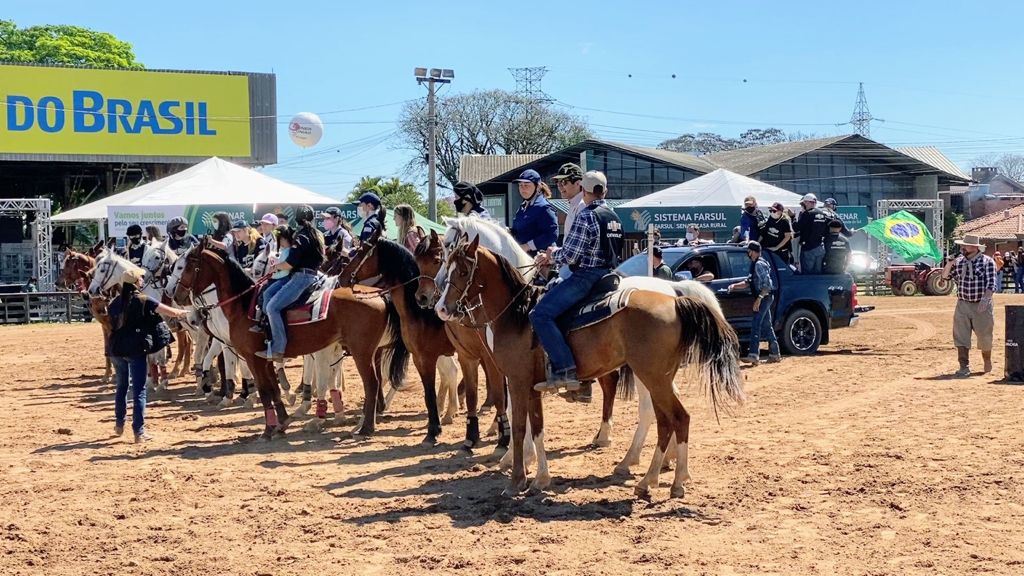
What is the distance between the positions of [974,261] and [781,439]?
5.91 metres

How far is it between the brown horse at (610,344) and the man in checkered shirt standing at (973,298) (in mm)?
7833

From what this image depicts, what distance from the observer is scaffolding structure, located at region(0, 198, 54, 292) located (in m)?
32.2

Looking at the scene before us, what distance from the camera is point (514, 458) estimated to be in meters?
8.48

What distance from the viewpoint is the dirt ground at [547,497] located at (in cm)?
663

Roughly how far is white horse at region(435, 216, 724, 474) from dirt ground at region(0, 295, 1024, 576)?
0.26m

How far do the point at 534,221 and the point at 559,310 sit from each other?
2022 millimetres

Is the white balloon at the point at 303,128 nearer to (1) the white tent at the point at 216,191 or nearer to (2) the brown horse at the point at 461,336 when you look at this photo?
(1) the white tent at the point at 216,191

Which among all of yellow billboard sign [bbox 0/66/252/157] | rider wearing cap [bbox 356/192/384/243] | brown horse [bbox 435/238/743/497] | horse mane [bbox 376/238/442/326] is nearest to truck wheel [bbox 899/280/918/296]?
yellow billboard sign [bbox 0/66/252/157]

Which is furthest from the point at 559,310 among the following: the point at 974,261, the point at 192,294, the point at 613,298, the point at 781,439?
the point at 974,261

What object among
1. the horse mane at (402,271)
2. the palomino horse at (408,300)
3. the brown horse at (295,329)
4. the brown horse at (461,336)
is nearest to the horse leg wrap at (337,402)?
the brown horse at (295,329)

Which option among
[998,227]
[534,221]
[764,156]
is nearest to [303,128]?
[534,221]

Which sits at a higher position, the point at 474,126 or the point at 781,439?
the point at 474,126

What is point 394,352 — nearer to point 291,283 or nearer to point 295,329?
point 295,329

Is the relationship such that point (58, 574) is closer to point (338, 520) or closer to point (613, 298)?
point (338, 520)
